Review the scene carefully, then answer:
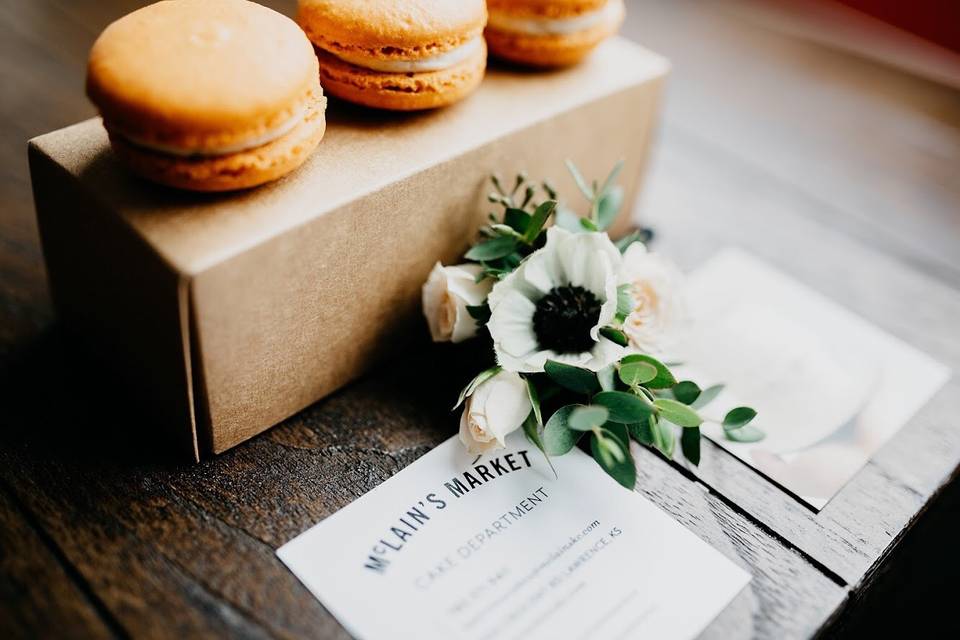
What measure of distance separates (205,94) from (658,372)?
1.31 ft

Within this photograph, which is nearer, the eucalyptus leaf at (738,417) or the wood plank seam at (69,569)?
the wood plank seam at (69,569)

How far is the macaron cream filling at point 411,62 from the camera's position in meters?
0.68

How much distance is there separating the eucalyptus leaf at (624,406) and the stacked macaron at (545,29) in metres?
0.35

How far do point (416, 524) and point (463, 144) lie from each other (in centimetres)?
32

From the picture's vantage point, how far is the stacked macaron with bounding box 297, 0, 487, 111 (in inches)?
26.3

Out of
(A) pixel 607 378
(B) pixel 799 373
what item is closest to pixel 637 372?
(A) pixel 607 378

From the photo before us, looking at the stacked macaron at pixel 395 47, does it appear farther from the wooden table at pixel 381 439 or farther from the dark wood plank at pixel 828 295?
the dark wood plank at pixel 828 295

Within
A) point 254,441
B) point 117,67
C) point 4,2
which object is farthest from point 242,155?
point 4,2

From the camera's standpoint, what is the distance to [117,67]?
0.57 m

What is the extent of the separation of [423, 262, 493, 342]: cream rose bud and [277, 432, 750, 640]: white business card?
4.1 inches

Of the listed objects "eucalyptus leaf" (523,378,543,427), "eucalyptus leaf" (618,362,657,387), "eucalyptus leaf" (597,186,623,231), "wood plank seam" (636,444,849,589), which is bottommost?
"wood plank seam" (636,444,849,589)

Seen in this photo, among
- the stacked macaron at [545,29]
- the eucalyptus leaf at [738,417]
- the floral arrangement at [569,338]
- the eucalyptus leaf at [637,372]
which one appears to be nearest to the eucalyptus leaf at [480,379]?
the floral arrangement at [569,338]

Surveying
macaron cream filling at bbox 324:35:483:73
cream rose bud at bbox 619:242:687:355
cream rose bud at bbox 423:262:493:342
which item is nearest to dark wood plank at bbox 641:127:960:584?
cream rose bud at bbox 619:242:687:355

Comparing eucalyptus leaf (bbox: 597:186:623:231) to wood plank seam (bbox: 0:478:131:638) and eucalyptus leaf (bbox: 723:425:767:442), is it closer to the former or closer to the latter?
eucalyptus leaf (bbox: 723:425:767:442)
